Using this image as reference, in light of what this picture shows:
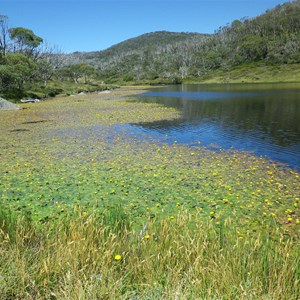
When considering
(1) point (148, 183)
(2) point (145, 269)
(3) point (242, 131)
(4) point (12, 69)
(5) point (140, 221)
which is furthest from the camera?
(4) point (12, 69)

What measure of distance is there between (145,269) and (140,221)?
4020 mm

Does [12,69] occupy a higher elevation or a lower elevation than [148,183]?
higher

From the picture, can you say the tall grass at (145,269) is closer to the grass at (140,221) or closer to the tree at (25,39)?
the grass at (140,221)

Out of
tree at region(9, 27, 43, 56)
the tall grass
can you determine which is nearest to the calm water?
the tall grass

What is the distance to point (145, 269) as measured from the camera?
5.44 m

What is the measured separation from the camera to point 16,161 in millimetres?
17031

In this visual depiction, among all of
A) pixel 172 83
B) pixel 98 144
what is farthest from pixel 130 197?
pixel 172 83

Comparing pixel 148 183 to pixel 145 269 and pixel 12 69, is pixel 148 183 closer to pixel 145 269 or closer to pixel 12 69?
pixel 145 269

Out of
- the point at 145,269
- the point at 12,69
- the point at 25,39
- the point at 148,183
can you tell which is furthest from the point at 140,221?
the point at 25,39

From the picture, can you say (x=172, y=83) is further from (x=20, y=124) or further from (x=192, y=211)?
(x=192, y=211)

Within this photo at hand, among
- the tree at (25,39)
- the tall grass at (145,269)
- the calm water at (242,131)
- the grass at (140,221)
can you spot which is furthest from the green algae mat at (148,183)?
the tree at (25,39)

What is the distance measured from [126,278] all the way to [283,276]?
2.94m

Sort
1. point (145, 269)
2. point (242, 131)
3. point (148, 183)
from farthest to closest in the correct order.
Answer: point (242, 131), point (148, 183), point (145, 269)

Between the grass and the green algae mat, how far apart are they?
0.18 ft
